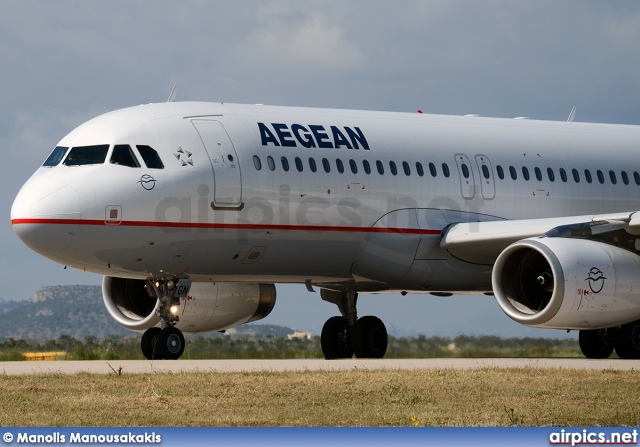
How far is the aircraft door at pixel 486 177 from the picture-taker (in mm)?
26500

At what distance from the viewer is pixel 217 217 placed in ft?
76.0

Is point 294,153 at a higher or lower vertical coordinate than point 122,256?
higher

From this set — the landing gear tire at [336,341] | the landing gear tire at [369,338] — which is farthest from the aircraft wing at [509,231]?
the landing gear tire at [336,341]

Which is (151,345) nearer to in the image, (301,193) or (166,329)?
(166,329)

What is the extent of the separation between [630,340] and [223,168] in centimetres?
846

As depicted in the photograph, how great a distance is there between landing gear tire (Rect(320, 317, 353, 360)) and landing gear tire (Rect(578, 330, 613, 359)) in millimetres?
4724

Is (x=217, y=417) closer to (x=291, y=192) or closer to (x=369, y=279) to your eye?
(x=291, y=192)

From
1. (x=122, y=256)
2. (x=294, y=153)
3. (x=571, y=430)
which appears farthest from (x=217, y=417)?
(x=294, y=153)

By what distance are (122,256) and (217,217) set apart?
1725 millimetres

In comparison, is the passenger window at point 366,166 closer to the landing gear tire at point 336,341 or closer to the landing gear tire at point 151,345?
the landing gear tire at point 336,341

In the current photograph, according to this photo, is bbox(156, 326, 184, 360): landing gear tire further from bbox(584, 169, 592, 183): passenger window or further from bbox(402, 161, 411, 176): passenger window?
bbox(584, 169, 592, 183): passenger window

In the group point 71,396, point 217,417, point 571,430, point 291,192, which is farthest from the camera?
point 291,192

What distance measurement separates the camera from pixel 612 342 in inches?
1078

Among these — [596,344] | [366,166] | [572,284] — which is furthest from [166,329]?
[596,344]
